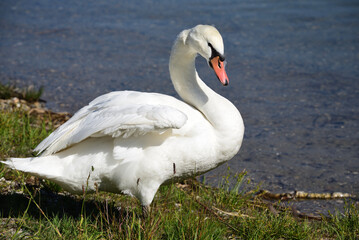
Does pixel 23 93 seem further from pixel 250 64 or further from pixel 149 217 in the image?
pixel 149 217

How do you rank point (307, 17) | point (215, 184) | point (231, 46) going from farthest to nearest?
1. point (307, 17)
2. point (231, 46)
3. point (215, 184)

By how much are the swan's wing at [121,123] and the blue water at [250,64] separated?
2131 mm

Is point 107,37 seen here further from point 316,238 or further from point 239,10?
point 316,238

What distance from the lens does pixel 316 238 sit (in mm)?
3781

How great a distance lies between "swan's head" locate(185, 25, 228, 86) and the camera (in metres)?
3.91

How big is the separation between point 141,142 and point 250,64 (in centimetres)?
594

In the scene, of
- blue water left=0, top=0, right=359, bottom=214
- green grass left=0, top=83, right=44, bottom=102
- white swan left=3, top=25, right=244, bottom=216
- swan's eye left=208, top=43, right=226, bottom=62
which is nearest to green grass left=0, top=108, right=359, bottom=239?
white swan left=3, top=25, right=244, bottom=216

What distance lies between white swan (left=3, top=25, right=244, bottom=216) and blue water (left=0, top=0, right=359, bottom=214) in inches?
68.9

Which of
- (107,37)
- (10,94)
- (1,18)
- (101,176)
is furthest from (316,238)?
(1,18)

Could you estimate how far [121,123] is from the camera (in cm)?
364

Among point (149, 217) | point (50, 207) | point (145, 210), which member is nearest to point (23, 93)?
point (50, 207)

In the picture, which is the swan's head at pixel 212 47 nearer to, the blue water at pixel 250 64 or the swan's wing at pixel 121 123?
the swan's wing at pixel 121 123

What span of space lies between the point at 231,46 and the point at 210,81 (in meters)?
1.59

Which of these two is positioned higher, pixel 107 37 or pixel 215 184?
pixel 107 37
